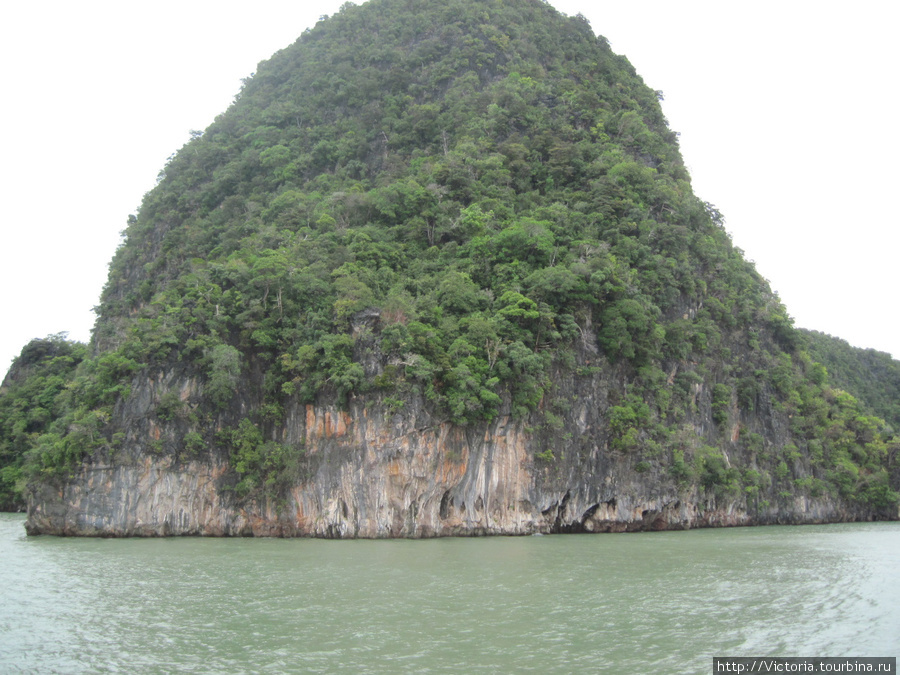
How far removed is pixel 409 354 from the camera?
28.9 metres

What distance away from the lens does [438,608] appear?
1466 centimetres

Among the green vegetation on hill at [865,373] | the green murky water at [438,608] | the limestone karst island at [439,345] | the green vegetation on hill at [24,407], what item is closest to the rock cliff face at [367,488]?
the limestone karst island at [439,345]

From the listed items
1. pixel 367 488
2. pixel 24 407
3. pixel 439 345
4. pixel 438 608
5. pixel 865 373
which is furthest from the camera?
pixel 865 373

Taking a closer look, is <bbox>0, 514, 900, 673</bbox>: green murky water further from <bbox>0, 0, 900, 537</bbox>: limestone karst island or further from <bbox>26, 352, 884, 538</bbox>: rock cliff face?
<bbox>0, 0, 900, 537</bbox>: limestone karst island

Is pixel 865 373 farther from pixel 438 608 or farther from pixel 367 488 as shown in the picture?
pixel 438 608

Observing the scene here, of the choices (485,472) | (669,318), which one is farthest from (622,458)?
(669,318)

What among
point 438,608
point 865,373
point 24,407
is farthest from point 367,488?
point 865,373

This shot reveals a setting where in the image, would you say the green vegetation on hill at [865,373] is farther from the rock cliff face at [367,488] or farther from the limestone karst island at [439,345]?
the rock cliff face at [367,488]

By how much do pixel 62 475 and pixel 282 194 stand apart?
22.2 metres

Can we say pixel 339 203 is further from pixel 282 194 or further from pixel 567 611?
pixel 567 611

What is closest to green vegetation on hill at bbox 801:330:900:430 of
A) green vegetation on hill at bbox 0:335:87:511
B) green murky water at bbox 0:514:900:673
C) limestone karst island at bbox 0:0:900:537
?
limestone karst island at bbox 0:0:900:537

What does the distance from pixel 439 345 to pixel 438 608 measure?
16.3 metres

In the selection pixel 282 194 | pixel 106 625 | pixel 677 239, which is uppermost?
pixel 282 194

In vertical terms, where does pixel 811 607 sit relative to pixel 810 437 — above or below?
below
